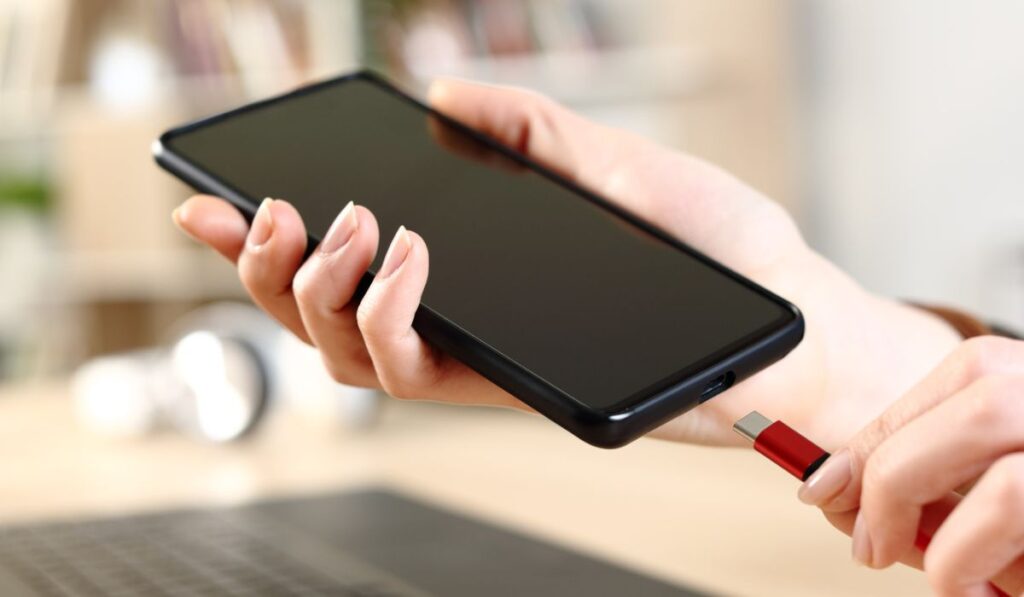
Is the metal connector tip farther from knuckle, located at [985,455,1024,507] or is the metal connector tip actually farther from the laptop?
the laptop

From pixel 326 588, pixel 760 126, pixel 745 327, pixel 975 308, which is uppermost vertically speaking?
pixel 745 327

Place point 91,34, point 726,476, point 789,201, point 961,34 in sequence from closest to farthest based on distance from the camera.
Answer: point 726,476, point 961,34, point 789,201, point 91,34

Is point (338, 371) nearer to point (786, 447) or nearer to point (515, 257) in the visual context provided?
point (515, 257)

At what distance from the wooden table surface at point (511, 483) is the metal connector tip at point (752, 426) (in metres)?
0.23

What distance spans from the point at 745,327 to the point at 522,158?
19cm

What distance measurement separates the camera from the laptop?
0.61 meters

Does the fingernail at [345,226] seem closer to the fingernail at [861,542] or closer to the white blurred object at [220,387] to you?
the fingernail at [861,542]

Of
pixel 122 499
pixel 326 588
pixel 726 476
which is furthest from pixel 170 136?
pixel 726 476

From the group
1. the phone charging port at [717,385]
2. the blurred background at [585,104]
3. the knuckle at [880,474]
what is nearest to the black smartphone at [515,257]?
the phone charging port at [717,385]

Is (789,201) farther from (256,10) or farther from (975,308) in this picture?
(256,10)

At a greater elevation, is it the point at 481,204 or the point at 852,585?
the point at 481,204

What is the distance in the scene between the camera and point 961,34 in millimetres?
1969

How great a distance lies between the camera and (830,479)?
0.40m

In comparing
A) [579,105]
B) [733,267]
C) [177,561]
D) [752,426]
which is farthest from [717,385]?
[579,105]
